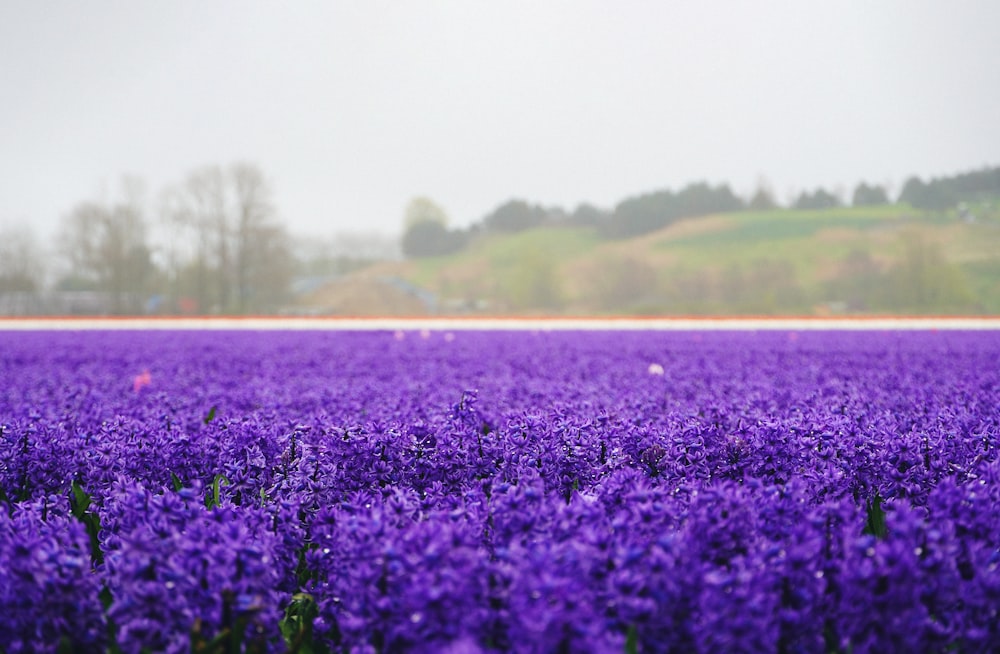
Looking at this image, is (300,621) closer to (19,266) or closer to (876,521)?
(876,521)

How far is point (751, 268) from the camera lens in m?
49.4

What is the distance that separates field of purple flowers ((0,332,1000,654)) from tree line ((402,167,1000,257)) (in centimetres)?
5345

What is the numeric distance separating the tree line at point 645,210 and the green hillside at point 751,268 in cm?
113

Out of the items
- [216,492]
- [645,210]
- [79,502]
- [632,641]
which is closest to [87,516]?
[79,502]

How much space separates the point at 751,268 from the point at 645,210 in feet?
37.2

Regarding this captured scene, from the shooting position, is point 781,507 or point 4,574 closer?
point 4,574

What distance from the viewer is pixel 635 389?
6.77 metres

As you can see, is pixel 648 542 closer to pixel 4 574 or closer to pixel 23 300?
pixel 4 574

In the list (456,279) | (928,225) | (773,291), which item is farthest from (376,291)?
(928,225)

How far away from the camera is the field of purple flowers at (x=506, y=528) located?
210cm

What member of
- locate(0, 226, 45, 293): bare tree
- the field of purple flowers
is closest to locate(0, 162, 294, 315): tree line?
locate(0, 226, 45, 293): bare tree

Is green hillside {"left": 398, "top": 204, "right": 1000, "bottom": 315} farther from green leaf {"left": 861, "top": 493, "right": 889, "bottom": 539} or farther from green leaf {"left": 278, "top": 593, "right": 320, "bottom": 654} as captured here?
green leaf {"left": 278, "top": 593, "right": 320, "bottom": 654}

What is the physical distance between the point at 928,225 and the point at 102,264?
53382 mm

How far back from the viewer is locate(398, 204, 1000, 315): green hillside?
46.0 meters
